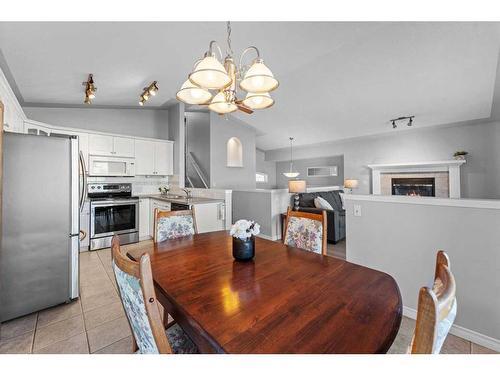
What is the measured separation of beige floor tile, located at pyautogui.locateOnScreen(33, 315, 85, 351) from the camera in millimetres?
1683

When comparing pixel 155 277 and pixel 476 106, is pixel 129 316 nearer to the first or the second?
pixel 155 277

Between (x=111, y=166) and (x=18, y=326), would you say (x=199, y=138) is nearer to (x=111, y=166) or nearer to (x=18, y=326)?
(x=111, y=166)

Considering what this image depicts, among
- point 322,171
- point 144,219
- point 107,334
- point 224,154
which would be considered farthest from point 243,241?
point 322,171

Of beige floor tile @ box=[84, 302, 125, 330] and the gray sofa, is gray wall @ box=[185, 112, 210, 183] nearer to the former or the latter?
the gray sofa

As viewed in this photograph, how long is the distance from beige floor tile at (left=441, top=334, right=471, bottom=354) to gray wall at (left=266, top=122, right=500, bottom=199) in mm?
4872

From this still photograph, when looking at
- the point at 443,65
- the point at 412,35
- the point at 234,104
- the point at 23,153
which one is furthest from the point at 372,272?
the point at 443,65

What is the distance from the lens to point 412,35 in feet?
9.73

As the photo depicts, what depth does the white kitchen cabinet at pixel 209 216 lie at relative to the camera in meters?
3.49

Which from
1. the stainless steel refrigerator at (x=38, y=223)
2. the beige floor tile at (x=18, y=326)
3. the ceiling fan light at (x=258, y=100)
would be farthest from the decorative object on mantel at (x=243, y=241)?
the beige floor tile at (x=18, y=326)

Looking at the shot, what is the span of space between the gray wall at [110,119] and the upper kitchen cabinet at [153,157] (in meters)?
0.57

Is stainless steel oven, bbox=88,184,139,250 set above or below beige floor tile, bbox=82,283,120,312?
above

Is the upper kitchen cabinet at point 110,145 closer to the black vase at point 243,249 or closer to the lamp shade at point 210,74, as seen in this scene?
the lamp shade at point 210,74

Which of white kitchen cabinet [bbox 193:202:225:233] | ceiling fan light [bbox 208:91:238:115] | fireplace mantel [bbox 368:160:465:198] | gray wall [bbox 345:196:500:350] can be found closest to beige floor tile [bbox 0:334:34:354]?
white kitchen cabinet [bbox 193:202:225:233]

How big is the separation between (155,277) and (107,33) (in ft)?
8.08
